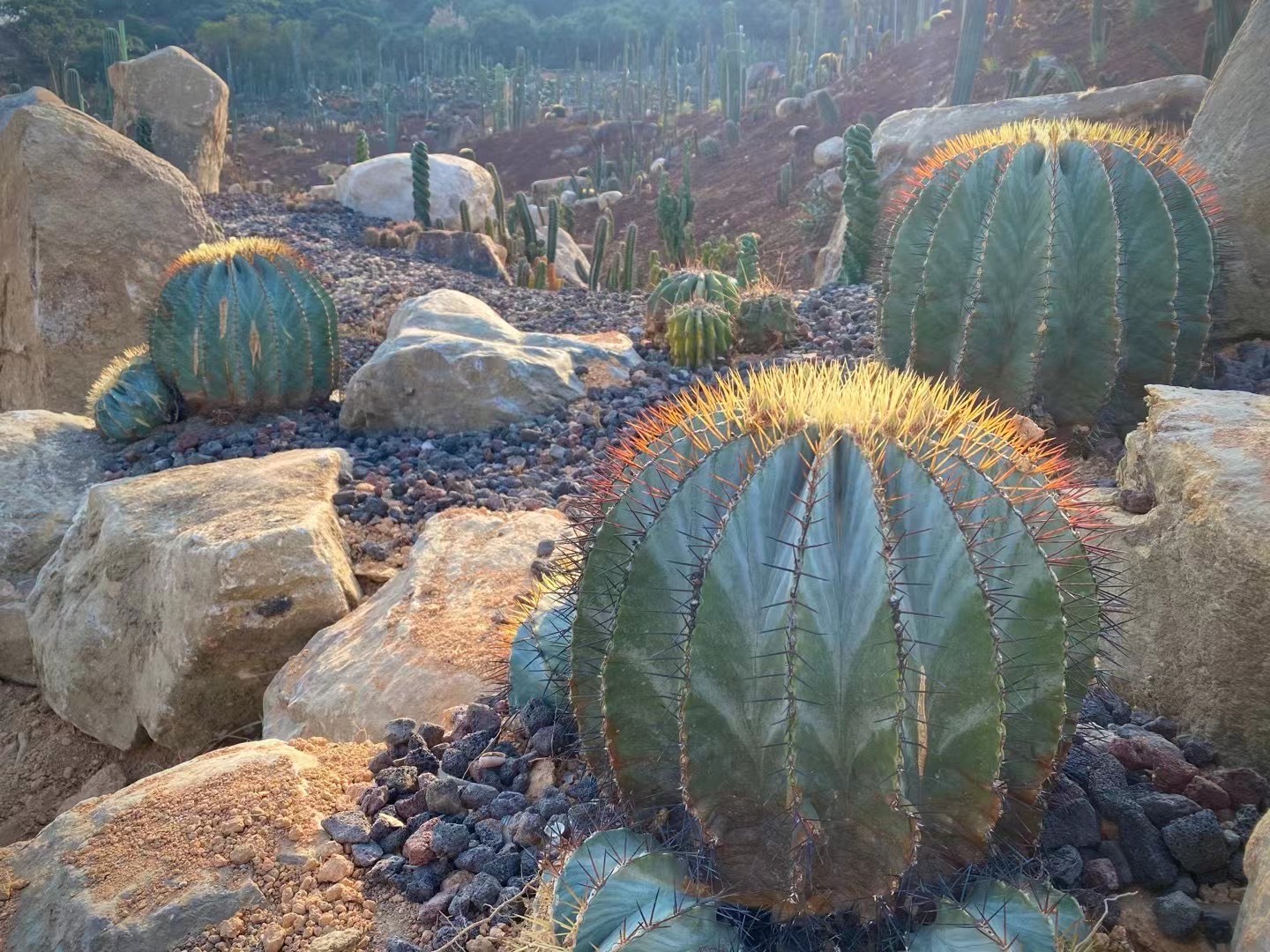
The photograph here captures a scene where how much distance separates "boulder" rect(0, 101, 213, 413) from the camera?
720cm

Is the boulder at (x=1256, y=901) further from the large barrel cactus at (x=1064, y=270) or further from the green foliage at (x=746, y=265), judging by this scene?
the green foliage at (x=746, y=265)

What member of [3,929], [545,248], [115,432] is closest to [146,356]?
[115,432]

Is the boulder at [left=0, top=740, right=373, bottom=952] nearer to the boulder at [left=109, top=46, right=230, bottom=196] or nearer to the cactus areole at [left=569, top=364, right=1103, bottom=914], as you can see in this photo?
the cactus areole at [left=569, top=364, right=1103, bottom=914]

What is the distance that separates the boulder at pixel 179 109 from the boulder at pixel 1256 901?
16715 mm

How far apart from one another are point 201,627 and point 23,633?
5.95 feet

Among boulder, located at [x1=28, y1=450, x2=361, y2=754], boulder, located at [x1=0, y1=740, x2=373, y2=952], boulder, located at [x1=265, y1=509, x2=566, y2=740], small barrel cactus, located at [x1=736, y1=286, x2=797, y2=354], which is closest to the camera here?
boulder, located at [x1=0, y1=740, x2=373, y2=952]

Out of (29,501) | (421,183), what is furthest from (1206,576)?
(421,183)

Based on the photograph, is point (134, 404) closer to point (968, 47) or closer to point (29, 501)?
point (29, 501)

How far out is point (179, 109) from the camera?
16.2 metres

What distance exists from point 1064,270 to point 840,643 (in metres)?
2.48

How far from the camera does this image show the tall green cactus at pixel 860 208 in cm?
852

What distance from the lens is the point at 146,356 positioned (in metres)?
5.98

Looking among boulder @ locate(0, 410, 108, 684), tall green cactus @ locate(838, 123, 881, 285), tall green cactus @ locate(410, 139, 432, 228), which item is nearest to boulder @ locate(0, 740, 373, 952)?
boulder @ locate(0, 410, 108, 684)

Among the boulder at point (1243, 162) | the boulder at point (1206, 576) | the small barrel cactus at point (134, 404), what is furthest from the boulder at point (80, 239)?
the boulder at point (1206, 576)
